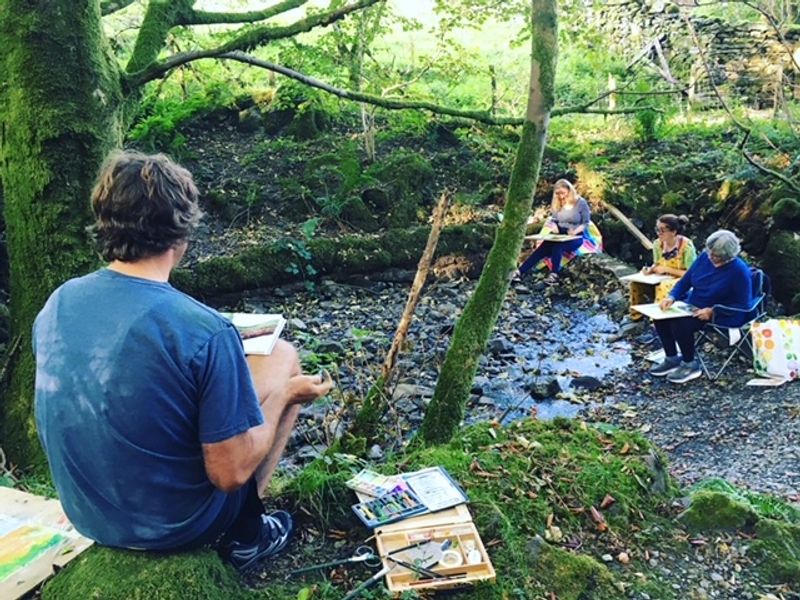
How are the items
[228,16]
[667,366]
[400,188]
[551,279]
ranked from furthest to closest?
[400,188] → [551,279] → [667,366] → [228,16]

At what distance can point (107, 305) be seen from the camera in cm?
187

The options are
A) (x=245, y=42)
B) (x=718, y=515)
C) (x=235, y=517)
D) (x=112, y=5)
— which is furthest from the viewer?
(x=112, y=5)

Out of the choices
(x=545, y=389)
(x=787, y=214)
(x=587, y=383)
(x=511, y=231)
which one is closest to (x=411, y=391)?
(x=545, y=389)

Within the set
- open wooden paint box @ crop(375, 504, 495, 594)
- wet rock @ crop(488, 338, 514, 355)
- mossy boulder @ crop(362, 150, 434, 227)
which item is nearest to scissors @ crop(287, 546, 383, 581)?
open wooden paint box @ crop(375, 504, 495, 594)

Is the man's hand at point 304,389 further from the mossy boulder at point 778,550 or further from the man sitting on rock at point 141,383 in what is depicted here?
the mossy boulder at point 778,550

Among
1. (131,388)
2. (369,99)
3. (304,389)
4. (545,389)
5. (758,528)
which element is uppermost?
(369,99)

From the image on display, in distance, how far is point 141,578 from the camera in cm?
207

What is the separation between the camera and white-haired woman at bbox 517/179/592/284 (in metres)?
9.55

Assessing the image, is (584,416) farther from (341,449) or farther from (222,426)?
(222,426)

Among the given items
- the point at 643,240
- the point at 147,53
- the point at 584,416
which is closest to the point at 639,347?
the point at 584,416

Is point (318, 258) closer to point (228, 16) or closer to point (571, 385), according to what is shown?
point (571, 385)

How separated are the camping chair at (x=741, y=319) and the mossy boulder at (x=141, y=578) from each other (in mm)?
5352

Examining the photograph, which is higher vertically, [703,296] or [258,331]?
[258,331]

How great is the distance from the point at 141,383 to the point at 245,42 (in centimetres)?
343
